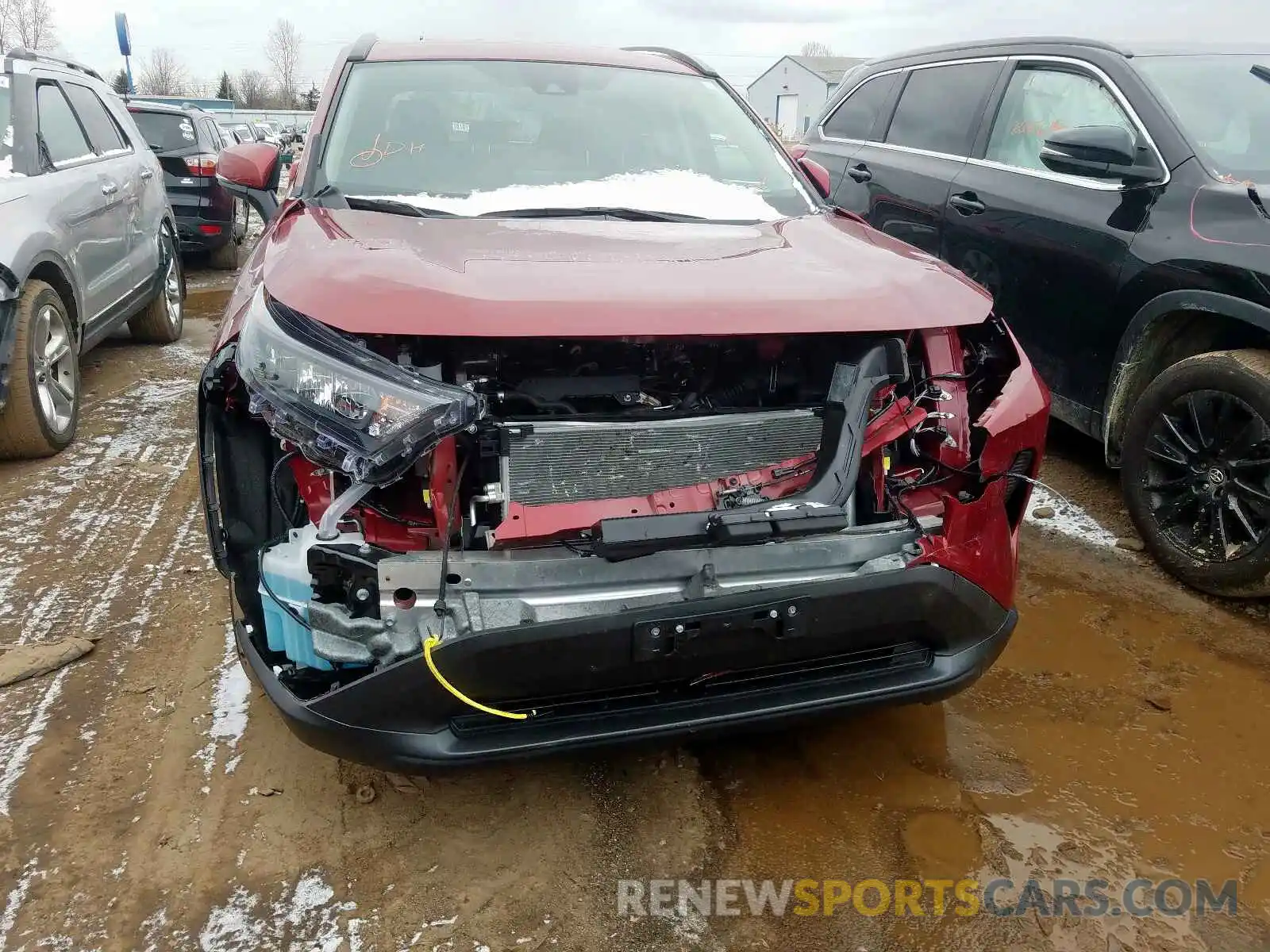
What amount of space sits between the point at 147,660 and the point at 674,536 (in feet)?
6.35

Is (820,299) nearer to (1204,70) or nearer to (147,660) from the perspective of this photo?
(147,660)

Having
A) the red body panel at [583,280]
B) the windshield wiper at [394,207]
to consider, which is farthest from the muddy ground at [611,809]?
the windshield wiper at [394,207]

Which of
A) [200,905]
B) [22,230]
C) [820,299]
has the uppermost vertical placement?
[820,299]

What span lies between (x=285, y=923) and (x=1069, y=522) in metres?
3.33

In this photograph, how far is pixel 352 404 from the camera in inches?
70.7

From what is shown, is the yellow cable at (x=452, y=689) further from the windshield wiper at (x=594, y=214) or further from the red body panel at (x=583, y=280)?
the windshield wiper at (x=594, y=214)

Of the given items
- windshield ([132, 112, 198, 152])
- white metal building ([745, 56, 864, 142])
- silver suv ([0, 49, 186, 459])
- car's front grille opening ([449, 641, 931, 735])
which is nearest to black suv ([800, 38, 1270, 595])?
car's front grille opening ([449, 641, 931, 735])

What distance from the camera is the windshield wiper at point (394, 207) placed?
2641 mm

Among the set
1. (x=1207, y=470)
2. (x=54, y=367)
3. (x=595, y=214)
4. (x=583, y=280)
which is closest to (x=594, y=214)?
(x=595, y=214)

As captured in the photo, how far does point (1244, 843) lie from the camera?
2205 mm

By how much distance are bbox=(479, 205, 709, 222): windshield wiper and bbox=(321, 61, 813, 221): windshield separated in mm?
30

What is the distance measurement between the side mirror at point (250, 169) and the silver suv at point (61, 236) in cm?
152

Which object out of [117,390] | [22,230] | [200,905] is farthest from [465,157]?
[117,390]

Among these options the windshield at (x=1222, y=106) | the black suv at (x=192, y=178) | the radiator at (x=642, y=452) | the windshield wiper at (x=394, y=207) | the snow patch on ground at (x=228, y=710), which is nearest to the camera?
the radiator at (x=642, y=452)
